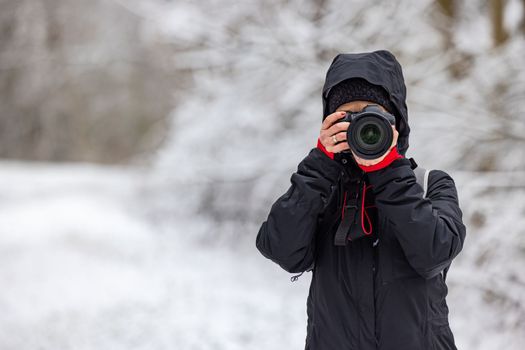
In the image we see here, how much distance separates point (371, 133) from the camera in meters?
1.73

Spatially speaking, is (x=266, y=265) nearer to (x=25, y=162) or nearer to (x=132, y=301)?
(x=132, y=301)

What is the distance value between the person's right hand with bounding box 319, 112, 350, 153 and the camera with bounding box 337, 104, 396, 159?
47 millimetres

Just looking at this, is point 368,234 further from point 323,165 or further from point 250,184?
point 250,184

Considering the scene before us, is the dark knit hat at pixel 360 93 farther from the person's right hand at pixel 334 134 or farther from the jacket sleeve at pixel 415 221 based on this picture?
the jacket sleeve at pixel 415 221

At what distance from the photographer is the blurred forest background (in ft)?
16.9

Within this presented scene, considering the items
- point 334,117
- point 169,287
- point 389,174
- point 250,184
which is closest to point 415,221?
point 389,174

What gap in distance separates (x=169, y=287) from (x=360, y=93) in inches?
236

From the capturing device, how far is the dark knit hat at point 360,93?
1.87 metres

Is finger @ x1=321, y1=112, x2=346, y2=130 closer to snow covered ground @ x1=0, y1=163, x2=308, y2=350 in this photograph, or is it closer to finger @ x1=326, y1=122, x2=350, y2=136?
finger @ x1=326, y1=122, x2=350, y2=136

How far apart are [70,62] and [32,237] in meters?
7.10

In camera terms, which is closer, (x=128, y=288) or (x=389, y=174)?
(x=389, y=174)

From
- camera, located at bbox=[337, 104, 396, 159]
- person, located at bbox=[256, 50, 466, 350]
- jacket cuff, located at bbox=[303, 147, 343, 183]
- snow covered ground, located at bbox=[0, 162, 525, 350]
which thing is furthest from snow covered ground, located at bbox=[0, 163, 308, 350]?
camera, located at bbox=[337, 104, 396, 159]

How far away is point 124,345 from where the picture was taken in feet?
16.7

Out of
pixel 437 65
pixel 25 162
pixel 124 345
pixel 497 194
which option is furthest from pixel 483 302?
pixel 25 162
